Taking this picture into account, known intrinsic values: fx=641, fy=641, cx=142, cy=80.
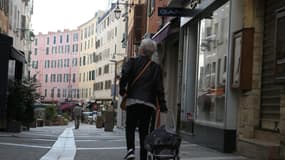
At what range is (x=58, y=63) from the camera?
13925 cm

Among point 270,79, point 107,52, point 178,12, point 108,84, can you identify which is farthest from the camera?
point 107,52

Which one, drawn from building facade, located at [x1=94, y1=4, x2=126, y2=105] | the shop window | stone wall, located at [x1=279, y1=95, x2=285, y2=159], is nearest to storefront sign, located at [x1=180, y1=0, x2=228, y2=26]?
the shop window

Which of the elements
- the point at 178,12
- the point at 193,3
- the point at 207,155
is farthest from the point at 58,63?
the point at 207,155

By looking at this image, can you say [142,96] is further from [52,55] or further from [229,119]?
[52,55]

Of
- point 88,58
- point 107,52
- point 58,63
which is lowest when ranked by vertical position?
point 58,63

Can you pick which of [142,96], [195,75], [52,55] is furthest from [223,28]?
[52,55]

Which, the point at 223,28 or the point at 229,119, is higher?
the point at 223,28

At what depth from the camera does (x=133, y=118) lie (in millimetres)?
8609

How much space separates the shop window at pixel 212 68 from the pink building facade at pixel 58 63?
11377cm

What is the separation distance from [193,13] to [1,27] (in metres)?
16.9

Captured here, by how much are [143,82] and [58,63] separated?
13198 cm

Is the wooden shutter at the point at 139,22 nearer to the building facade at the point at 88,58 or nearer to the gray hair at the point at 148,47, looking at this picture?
the gray hair at the point at 148,47

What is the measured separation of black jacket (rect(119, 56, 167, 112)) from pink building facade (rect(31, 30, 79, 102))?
121558mm

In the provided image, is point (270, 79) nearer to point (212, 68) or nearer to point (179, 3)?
point (212, 68)
